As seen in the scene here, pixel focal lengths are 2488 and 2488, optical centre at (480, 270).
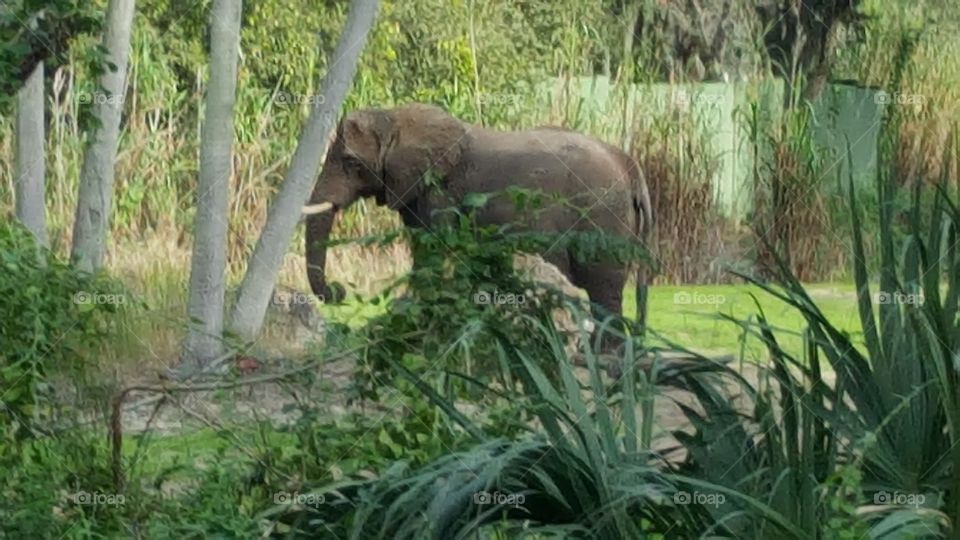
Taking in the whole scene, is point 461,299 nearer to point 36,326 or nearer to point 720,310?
point 36,326

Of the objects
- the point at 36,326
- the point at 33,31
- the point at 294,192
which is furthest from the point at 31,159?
the point at 36,326

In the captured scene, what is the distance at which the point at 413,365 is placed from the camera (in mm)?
5941

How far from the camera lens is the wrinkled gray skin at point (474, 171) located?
1180cm

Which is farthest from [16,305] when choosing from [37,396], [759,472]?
[759,472]

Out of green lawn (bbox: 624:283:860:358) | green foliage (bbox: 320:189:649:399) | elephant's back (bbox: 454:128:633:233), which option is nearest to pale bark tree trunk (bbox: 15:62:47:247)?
elephant's back (bbox: 454:128:633:233)

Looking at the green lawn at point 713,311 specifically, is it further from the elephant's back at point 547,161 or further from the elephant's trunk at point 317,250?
the elephant's back at point 547,161

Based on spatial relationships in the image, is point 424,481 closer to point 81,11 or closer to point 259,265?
point 81,11

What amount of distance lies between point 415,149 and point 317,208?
1.85 ft

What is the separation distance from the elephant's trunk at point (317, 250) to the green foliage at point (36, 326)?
138 inches

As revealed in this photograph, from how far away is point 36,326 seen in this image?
6.42m

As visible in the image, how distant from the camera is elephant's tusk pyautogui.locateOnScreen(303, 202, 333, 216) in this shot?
39.6 feet

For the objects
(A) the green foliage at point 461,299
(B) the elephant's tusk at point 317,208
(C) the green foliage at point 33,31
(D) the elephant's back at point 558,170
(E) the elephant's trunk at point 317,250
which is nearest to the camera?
(A) the green foliage at point 461,299

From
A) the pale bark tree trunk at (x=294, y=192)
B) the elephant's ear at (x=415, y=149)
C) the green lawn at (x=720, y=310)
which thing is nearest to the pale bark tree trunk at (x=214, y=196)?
the pale bark tree trunk at (x=294, y=192)

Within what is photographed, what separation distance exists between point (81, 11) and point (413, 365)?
2142 mm
